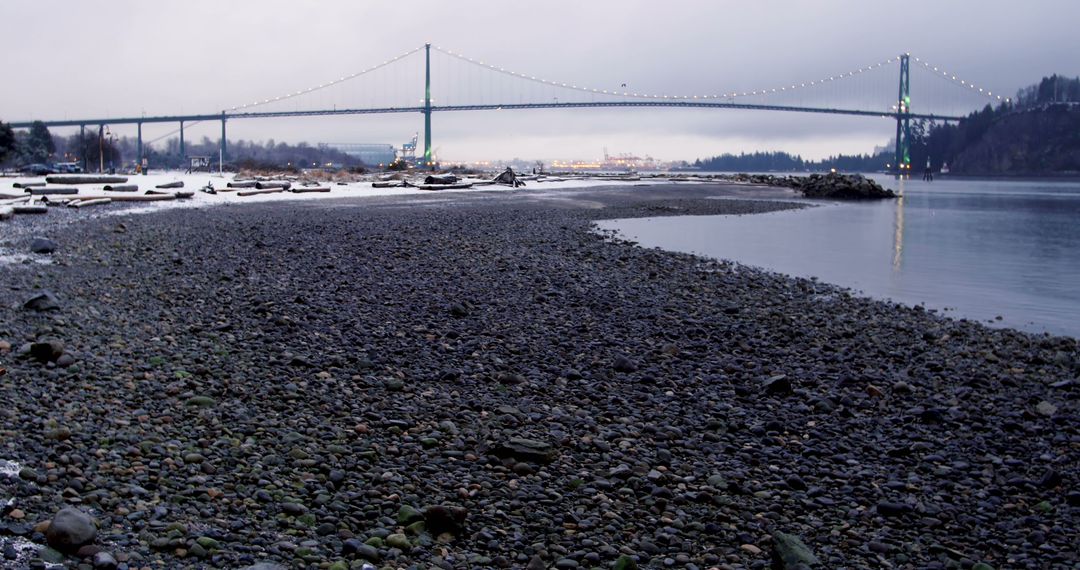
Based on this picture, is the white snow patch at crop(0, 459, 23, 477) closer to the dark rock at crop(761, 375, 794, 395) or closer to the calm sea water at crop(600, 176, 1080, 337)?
the dark rock at crop(761, 375, 794, 395)

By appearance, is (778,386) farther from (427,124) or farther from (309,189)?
(427,124)

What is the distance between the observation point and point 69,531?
8.81 ft

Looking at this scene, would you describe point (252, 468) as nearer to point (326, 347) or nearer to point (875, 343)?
point (326, 347)

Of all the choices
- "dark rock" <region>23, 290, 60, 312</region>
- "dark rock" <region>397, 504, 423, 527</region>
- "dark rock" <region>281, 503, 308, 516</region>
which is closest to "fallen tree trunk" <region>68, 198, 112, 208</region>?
"dark rock" <region>23, 290, 60, 312</region>

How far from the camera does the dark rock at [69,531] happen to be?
8.75 feet

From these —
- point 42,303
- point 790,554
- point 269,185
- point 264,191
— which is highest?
point 269,185

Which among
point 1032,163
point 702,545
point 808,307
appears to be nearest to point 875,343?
point 808,307

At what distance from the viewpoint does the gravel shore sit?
10.1ft

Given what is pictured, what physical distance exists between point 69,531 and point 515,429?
212cm

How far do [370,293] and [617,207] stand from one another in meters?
19.8

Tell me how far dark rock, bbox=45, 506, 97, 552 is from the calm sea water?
8.67m

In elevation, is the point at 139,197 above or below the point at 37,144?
below

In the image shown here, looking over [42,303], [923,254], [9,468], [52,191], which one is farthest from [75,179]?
[9,468]

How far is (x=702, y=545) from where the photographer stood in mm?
3172
